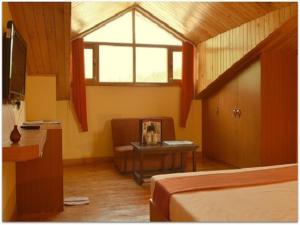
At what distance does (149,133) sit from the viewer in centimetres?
427

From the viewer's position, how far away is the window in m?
5.29

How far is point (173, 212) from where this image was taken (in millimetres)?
1791

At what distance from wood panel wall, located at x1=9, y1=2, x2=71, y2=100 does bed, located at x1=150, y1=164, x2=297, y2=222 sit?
2093 millimetres

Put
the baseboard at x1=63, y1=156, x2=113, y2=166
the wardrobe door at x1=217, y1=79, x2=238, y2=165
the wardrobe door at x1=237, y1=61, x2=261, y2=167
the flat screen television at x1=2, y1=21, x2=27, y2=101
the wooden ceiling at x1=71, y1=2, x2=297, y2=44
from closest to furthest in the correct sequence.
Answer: the flat screen television at x1=2, y1=21, x2=27, y2=101 < the wooden ceiling at x1=71, y1=2, x2=297, y2=44 < the wardrobe door at x1=237, y1=61, x2=261, y2=167 < the wardrobe door at x1=217, y1=79, x2=238, y2=165 < the baseboard at x1=63, y1=156, x2=113, y2=166

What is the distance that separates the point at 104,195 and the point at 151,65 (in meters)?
2.78

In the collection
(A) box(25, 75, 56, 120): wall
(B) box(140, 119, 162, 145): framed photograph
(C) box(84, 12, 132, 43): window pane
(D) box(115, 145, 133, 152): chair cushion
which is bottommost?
(D) box(115, 145, 133, 152): chair cushion

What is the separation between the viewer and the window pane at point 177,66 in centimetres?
568

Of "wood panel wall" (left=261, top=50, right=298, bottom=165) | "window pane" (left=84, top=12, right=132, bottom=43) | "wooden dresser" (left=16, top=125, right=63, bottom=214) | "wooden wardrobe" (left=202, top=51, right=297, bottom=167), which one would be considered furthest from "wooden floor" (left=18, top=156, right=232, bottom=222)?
"window pane" (left=84, top=12, right=132, bottom=43)

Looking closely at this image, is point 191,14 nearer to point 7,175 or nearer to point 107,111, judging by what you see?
point 107,111

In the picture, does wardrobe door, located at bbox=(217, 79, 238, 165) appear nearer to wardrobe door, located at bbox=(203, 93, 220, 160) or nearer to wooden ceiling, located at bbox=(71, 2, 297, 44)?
wardrobe door, located at bbox=(203, 93, 220, 160)

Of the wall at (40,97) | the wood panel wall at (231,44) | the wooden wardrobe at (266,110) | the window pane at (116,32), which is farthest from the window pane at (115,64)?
the wooden wardrobe at (266,110)

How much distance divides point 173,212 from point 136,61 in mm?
3989

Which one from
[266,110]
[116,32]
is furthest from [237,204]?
[116,32]

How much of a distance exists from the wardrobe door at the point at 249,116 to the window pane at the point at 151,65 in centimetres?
146
